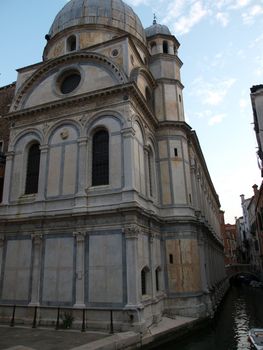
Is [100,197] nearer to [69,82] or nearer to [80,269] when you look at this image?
[80,269]

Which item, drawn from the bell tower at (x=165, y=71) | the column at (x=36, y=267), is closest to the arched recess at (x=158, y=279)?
the column at (x=36, y=267)

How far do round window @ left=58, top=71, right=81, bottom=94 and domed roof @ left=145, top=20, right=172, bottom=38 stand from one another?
900 centimetres

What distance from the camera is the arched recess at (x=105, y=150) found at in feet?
51.5

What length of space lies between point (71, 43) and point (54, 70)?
4.83 metres

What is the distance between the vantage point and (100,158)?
16.6 metres

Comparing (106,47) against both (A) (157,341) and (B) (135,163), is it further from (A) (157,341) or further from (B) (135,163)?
(A) (157,341)

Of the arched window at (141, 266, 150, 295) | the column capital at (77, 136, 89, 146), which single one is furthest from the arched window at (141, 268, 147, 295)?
the column capital at (77, 136, 89, 146)

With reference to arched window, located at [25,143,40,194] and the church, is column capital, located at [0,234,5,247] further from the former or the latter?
arched window, located at [25,143,40,194]

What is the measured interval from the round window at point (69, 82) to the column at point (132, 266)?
9.77 meters

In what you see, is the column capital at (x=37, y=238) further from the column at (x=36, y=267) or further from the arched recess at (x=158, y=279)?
the arched recess at (x=158, y=279)

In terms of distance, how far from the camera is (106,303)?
13773 mm

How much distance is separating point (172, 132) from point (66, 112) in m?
7.02

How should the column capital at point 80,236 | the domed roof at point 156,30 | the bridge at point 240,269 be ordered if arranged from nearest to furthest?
the column capital at point 80,236 < the domed roof at point 156,30 < the bridge at point 240,269

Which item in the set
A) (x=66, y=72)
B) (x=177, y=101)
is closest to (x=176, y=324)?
(x=177, y=101)
